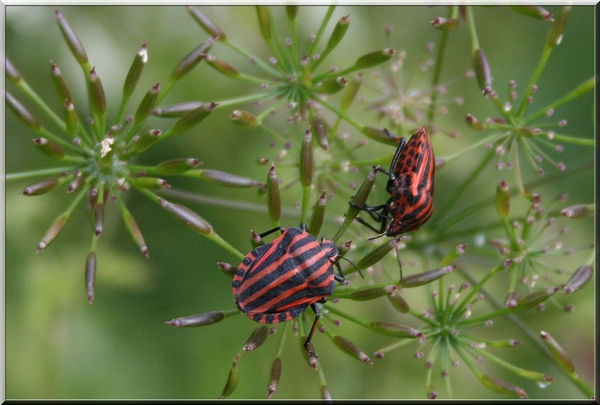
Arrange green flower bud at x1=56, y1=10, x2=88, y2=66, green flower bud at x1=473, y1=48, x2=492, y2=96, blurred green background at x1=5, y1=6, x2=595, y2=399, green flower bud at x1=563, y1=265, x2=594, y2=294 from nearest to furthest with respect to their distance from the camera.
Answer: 1. green flower bud at x1=56, y1=10, x2=88, y2=66
2. green flower bud at x1=563, y1=265, x2=594, y2=294
3. green flower bud at x1=473, y1=48, x2=492, y2=96
4. blurred green background at x1=5, y1=6, x2=595, y2=399

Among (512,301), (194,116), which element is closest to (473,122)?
(512,301)

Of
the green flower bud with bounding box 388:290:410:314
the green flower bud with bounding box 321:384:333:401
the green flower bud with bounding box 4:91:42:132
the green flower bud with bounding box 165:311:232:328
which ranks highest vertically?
the green flower bud with bounding box 4:91:42:132

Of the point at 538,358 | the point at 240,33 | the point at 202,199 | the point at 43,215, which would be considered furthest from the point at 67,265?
the point at 538,358

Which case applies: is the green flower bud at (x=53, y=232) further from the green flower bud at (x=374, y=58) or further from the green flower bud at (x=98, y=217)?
the green flower bud at (x=374, y=58)

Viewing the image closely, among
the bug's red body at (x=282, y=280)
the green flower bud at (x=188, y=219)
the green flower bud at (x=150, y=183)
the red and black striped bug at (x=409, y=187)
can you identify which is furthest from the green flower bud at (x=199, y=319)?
the red and black striped bug at (x=409, y=187)

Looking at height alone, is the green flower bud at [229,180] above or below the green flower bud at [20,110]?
below

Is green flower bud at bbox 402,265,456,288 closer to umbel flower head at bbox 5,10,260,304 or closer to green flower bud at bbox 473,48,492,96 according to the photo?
umbel flower head at bbox 5,10,260,304

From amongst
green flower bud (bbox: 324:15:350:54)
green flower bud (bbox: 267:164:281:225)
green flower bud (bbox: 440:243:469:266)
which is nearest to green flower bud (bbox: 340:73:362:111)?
green flower bud (bbox: 324:15:350:54)
